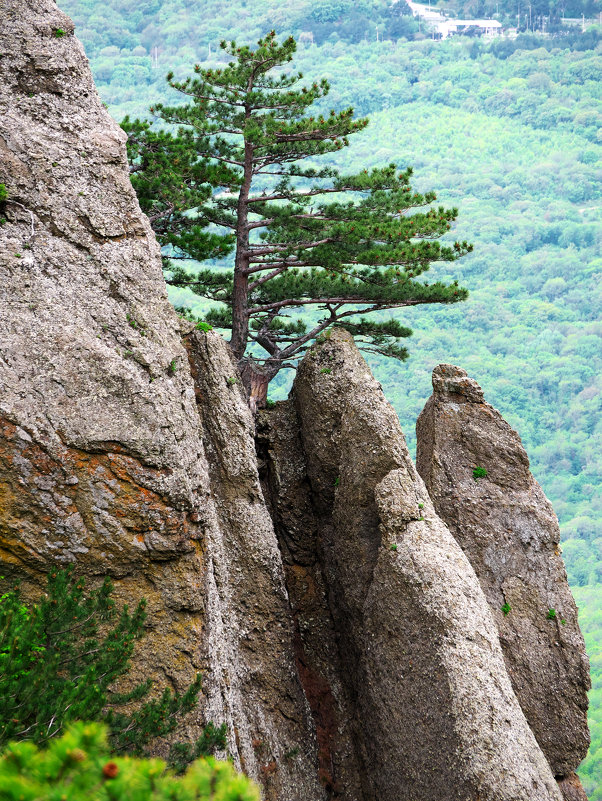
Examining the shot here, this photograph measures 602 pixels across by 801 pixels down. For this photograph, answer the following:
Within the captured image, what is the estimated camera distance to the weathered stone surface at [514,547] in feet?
44.6

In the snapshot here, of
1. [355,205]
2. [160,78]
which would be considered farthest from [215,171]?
[160,78]

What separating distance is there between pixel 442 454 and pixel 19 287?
28.3ft

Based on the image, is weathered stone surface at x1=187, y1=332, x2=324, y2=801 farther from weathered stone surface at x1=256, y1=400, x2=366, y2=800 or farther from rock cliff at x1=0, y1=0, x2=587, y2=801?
weathered stone surface at x1=256, y1=400, x2=366, y2=800

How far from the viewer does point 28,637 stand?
7.71 m

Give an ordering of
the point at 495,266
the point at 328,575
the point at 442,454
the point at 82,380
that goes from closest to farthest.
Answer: the point at 82,380 < the point at 328,575 < the point at 442,454 < the point at 495,266

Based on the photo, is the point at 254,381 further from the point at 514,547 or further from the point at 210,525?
the point at 514,547

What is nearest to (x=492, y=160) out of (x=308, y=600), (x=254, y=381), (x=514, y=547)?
(x=254, y=381)

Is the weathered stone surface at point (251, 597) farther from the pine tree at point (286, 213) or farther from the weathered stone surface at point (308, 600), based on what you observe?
the pine tree at point (286, 213)

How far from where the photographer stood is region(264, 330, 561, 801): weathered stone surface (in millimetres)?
10539

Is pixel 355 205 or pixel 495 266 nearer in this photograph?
pixel 355 205

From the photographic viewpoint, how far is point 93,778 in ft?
12.2

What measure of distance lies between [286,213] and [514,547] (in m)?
8.41

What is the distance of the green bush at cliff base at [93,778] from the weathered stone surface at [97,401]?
18.9 feet

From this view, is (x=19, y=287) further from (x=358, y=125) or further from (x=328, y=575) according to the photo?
(x=358, y=125)
